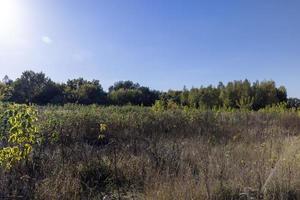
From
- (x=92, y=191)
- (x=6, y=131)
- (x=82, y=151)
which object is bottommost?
(x=92, y=191)

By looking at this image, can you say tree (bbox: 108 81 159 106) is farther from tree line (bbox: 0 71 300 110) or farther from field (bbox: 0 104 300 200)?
field (bbox: 0 104 300 200)

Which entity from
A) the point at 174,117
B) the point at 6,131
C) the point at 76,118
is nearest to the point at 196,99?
the point at 174,117

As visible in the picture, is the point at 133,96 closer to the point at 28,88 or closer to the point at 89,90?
the point at 89,90

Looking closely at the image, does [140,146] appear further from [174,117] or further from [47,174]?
[174,117]

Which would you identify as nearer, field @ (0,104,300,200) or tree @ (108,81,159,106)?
A: field @ (0,104,300,200)

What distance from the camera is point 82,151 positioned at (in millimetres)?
6062

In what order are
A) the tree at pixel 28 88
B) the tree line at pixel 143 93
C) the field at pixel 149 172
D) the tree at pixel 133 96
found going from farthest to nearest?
the tree at pixel 133 96, the tree line at pixel 143 93, the tree at pixel 28 88, the field at pixel 149 172

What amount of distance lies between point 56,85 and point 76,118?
124 ft

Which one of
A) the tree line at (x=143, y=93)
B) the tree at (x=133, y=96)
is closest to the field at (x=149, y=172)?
the tree line at (x=143, y=93)

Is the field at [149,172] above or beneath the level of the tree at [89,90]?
beneath

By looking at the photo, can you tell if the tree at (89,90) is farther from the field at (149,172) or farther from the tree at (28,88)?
the field at (149,172)

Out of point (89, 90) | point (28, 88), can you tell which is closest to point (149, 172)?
point (28, 88)

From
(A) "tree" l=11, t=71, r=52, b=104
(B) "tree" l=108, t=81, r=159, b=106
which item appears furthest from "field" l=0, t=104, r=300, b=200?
(B) "tree" l=108, t=81, r=159, b=106

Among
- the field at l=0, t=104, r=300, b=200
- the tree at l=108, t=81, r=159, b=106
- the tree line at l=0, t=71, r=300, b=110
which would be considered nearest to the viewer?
the field at l=0, t=104, r=300, b=200
